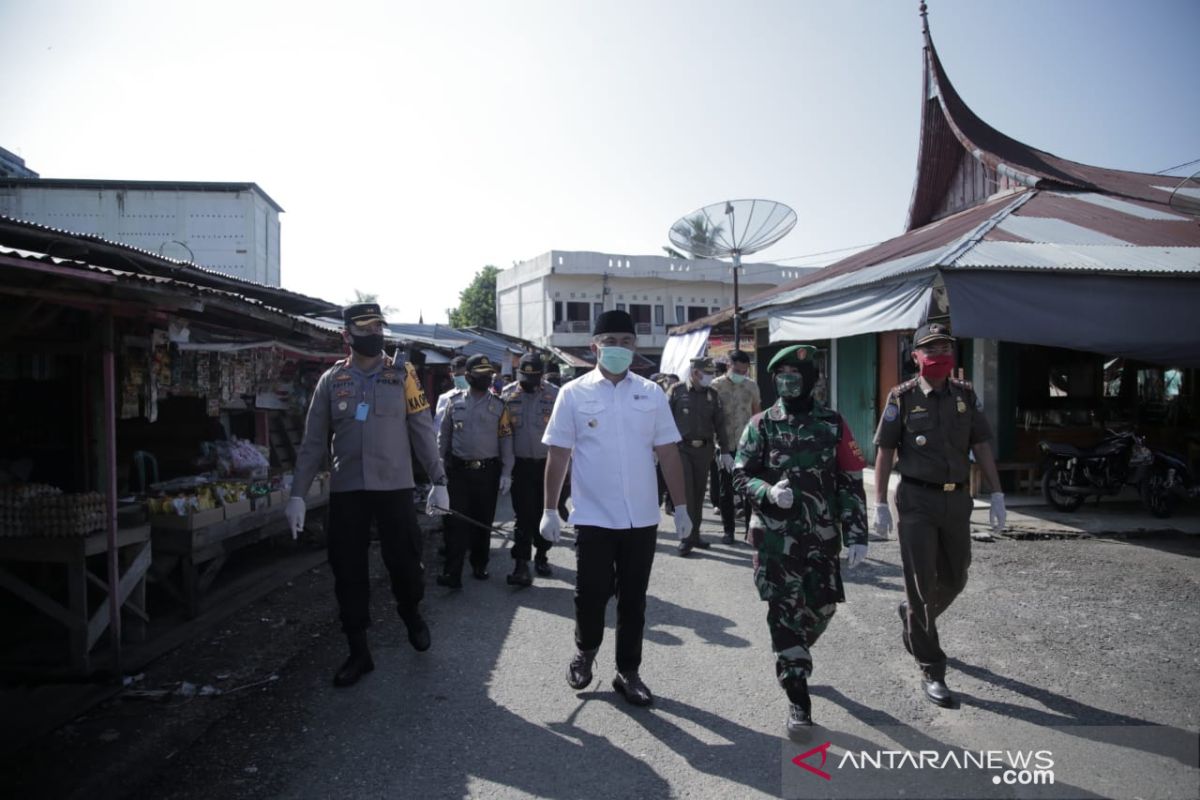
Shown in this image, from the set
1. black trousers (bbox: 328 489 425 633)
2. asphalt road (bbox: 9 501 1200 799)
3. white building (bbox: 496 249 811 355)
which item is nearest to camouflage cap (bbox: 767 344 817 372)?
asphalt road (bbox: 9 501 1200 799)

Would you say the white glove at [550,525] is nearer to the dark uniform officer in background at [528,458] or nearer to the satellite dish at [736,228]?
the dark uniform officer in background at [528,458]

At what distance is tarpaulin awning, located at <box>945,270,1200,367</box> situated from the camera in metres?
7.86

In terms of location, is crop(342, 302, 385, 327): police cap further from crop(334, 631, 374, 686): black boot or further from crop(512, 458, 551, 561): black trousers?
crop(512, 458, 551, 561): black trousers

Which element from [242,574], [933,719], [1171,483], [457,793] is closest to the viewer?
[457,793]

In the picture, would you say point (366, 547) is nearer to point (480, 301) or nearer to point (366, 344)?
point (366, 344)

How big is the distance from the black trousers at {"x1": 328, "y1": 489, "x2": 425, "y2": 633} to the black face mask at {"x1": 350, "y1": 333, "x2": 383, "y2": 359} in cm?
87

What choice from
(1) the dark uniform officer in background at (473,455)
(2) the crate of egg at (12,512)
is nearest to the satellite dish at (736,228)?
(1) the dark uniform officer in background at (473,455)

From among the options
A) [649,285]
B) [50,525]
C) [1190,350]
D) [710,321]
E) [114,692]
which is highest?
[649,285]

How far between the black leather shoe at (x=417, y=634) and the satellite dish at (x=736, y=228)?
8484 mm

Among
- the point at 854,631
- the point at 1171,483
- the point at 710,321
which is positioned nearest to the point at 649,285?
the point at 710,321

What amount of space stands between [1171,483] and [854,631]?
622 cm

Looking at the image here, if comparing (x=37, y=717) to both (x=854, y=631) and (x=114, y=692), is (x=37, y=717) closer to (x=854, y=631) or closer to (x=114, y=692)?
(x=114, y=692)

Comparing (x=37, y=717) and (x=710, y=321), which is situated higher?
(x=710, y=321)

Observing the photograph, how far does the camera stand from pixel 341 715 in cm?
390
